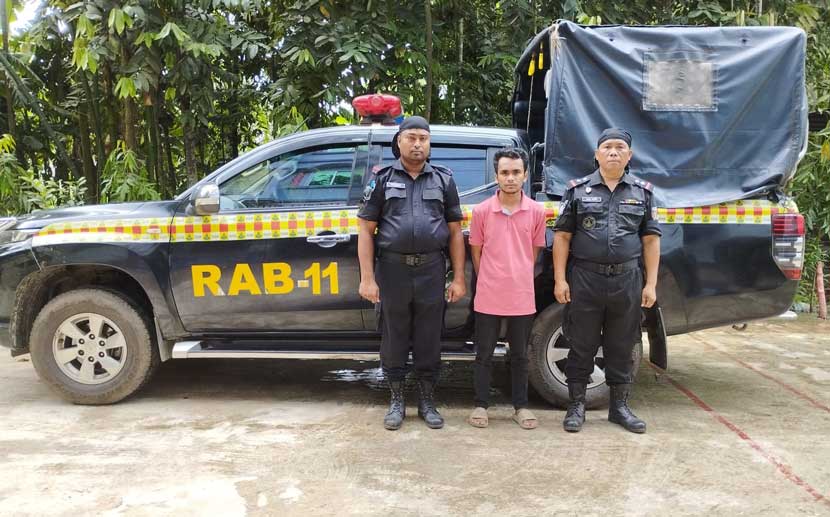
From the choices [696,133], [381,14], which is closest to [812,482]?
[696,133]

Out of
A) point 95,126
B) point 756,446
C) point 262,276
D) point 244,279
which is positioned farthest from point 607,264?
point 95,126

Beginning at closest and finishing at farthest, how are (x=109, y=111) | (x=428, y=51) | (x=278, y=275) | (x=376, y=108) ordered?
(x=278, y=275) < (x=376, y=108) < (x=428, y=51) < (x=109, y=111)

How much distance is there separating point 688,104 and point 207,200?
2962 mm

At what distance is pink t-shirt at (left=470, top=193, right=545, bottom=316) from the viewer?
12.4ft

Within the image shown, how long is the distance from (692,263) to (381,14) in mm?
4403

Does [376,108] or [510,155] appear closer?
[510,155]

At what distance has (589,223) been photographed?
146 inches

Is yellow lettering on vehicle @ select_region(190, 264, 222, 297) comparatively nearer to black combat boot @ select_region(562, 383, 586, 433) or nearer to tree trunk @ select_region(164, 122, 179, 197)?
black combat boot @ select_region(562, 383, 586, 433)

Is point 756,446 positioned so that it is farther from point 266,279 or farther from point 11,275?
point 11,275

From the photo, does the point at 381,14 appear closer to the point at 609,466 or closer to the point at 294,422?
the point at 294,422

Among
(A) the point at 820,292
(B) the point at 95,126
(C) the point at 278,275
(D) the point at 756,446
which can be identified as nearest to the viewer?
(D) the point at 756,446

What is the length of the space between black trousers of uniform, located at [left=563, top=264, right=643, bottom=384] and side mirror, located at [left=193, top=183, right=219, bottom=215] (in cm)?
216

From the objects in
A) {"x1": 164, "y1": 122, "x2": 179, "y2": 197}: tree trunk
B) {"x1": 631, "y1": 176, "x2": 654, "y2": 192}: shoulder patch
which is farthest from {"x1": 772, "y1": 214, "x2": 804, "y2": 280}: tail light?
{"x1": 164, "y1": 122, "x2": 179, "y2": 197}: tree trunk

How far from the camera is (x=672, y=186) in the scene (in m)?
4.01
